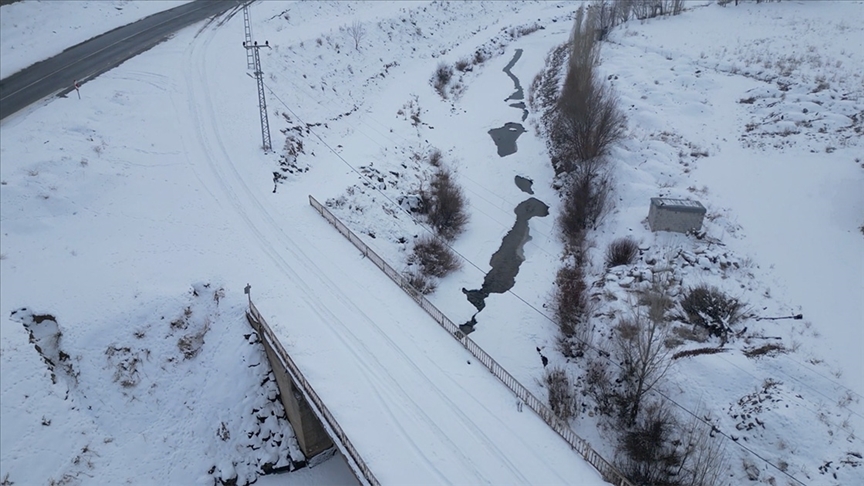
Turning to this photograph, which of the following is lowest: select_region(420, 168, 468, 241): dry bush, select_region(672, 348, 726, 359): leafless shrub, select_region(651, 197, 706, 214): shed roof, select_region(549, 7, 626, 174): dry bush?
select_region(672, 348, 726, 359): leafless shrub

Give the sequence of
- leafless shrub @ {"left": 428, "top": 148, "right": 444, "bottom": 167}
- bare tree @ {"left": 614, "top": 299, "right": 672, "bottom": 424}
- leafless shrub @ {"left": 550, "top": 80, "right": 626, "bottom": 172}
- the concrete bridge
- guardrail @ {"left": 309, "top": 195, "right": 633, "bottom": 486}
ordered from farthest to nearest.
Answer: leafless shrub @ {"left": 428, "top": 148, "right": 444, "bottom": 167}, leafless shrub @ {"left": 550, "top": 80, "right": 626, "bottom": 172}, bare tree @ {"left": 614, "top": 299, "right": 672, "bottom": 424}, the concrete bridge, guardrail @ {"left": 309, "top": 195, "right": 633, "bottom": 486}

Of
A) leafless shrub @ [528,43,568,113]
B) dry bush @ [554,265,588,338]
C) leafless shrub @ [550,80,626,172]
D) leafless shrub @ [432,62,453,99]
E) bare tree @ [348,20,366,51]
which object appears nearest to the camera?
dry bush @ [554,265,588,338]

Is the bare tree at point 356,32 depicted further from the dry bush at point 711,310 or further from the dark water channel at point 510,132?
the dry bush at point 711,310

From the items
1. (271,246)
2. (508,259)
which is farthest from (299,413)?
(508,259)

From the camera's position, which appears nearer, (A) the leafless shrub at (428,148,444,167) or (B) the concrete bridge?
(B) the concrete bridge

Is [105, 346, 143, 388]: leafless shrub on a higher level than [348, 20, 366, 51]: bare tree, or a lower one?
lower

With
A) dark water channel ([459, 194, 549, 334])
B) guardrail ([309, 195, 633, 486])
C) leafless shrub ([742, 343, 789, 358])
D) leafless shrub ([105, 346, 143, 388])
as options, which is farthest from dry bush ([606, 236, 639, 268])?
leafless shrub ([105, 346, 143, 388])

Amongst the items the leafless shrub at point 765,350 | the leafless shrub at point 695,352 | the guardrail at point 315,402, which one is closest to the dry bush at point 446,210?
the guardrail at point 315,402

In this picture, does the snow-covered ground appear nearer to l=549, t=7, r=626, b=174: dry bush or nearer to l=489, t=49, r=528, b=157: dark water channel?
l=489, t=49, r=528, b=157: dark water channel
